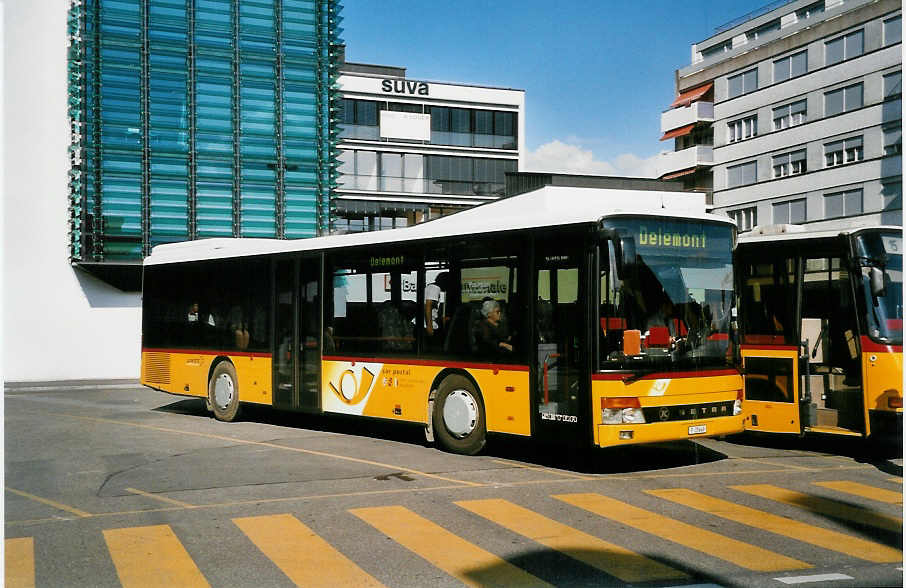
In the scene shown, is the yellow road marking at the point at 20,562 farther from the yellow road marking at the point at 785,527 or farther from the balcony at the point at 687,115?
the balcony at the point at 687,115

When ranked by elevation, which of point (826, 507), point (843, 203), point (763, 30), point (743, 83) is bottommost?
point (826, 507)

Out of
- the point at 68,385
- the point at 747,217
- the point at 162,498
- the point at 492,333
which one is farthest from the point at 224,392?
the point at 747,217

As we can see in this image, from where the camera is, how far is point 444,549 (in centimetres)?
715

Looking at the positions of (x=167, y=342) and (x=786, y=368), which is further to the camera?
(x=167, y=342)

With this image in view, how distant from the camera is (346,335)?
14391 mm

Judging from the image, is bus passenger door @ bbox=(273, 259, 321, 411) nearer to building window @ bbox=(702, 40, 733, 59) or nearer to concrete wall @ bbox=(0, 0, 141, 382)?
concrete wall @ bbox=(0, 0, 141, 382)

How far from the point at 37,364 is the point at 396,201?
26.7 metres

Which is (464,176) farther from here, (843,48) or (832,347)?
(832,347)

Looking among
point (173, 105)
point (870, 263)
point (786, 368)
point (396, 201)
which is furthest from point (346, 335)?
point (396, 201)

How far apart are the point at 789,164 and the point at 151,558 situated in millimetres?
46118

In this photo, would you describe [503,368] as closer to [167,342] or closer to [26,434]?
[26,434]

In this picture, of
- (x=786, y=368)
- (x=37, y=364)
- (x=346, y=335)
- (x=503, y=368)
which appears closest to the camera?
(x=503, y=368)

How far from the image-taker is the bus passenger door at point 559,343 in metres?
10.6

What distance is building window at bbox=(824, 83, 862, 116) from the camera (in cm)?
4084
